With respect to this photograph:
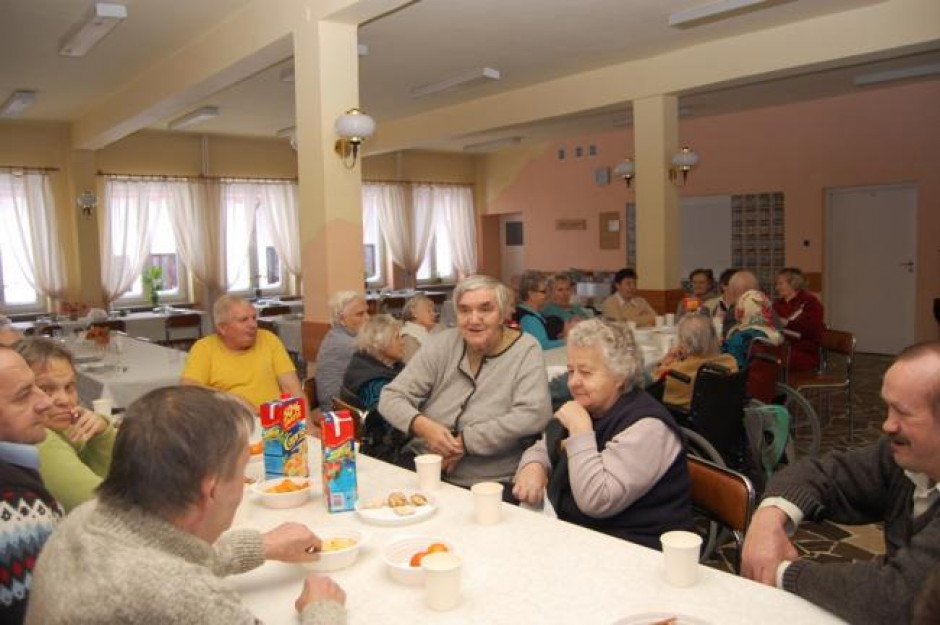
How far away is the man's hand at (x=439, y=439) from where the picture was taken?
103 inches

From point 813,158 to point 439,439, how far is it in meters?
8.09

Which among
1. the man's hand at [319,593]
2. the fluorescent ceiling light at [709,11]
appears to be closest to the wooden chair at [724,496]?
the man's hand at [319,593]

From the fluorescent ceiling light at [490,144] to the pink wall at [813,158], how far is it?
1045 millimetres

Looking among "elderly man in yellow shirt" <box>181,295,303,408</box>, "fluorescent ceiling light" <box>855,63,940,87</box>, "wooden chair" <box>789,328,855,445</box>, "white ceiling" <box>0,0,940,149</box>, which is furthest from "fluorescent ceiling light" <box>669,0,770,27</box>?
"elderly man in yellow shirt" <box>181,295,303,408</box>

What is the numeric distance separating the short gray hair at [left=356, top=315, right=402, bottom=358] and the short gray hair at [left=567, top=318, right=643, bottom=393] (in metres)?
1.33

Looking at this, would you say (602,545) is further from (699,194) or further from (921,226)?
(699,194)

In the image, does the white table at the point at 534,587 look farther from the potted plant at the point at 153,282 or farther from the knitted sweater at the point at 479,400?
the potted plant at the point at 153,282

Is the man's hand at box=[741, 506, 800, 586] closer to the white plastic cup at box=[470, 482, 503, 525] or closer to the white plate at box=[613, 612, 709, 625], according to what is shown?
the white plate at box=[613, 612, 709, 625]

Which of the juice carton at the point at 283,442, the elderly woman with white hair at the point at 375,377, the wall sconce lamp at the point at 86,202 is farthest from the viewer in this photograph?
the wall sconce lamp at the point at 86,202

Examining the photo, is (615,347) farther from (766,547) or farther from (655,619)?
(655,619)

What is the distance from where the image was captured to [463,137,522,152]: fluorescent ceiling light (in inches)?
450

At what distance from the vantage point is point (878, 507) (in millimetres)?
1879

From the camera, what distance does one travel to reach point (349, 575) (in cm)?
162

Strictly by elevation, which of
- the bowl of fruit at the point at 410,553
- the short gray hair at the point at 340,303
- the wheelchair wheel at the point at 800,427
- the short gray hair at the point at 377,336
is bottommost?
the wheelchair wheel at the point at 800,427
